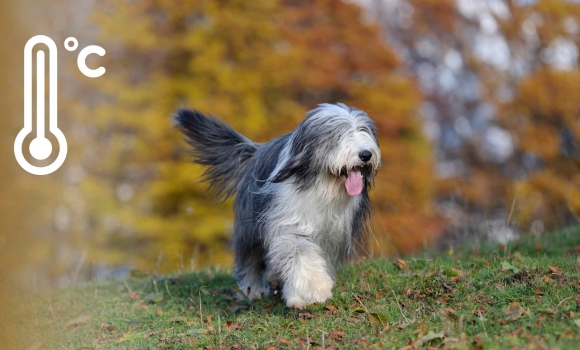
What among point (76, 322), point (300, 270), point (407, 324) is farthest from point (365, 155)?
point (76, 322)

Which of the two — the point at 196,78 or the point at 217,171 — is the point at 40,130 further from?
the point at 196,78

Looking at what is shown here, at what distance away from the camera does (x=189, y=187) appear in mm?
16281

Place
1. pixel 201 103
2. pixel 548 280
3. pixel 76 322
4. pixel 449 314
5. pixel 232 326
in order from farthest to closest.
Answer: pixel 201 103 → pixel 76 322 → pixel 232 326 → pixel 548 280 → pixel 449 314

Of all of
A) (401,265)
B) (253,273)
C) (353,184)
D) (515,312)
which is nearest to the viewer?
(515,312)

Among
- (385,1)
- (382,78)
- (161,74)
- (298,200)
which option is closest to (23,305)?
(298,200)

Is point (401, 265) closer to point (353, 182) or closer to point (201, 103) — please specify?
point (353, 182)

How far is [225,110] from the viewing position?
16766 millimetres

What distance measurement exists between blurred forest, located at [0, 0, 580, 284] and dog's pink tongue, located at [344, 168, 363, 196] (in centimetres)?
757

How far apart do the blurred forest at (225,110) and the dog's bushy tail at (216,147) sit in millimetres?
6709

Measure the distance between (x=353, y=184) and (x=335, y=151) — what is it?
30 centimetres

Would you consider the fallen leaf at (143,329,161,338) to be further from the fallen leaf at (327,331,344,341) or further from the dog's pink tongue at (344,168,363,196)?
the dog's pink tongue at (344,168,363,196)

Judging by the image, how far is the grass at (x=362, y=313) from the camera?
457cm

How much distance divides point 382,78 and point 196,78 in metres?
5.20

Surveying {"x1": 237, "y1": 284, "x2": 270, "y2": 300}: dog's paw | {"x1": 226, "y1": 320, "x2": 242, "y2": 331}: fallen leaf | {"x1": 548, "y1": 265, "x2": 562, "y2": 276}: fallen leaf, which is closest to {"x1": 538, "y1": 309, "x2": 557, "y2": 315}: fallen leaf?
{"x1": 548, "y1": 265, "x2": 562, "y2": 276}: fallen leaf
